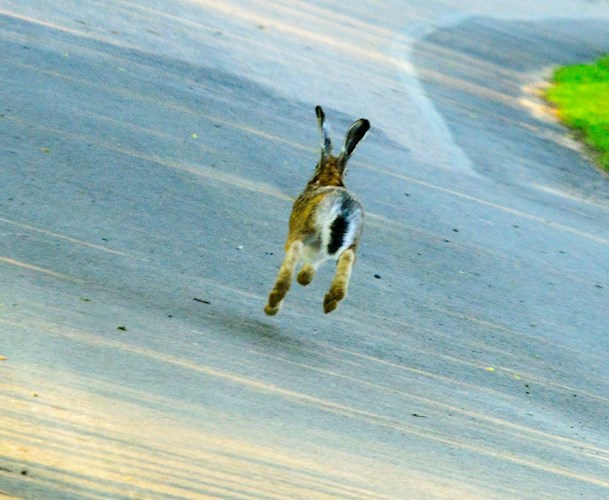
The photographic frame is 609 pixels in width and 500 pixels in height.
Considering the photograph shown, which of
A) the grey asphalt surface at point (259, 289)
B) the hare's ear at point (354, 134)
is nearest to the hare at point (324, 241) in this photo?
the grey asphalt surface at point (259, 289)

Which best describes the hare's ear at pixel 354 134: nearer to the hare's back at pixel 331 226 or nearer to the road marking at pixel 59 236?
the hare's back at pixel 331 226

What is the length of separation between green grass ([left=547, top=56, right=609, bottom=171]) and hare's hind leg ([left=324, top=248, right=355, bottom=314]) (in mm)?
8452

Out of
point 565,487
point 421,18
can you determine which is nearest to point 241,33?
point 421,18

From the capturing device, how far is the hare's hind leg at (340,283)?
7254mm

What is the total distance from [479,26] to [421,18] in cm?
178

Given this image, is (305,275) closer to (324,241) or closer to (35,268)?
(324,241)

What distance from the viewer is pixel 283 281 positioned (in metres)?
7.16

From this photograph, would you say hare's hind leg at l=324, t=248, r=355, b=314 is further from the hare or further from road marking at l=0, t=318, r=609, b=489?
road marking at l=0, t=318, r=609, b=489

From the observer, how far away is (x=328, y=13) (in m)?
20.4

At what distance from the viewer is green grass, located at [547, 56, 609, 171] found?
54.7ft

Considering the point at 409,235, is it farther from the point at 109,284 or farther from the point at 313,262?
the point at 109,284

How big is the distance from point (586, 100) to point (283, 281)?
12.9m

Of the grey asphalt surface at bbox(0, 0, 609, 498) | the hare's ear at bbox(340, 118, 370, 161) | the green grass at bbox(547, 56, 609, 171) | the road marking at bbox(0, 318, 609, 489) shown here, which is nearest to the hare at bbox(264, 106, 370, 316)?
the grey asphalt surface at bbox(0, 0, 609, 498)

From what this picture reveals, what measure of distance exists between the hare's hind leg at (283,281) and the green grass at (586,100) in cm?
865
